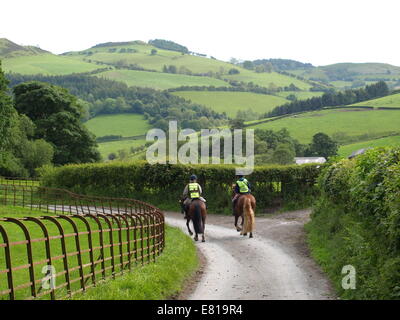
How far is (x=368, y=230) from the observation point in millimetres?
14016

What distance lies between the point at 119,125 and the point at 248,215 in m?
128

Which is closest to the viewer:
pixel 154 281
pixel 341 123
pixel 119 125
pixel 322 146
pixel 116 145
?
pixel 154 281

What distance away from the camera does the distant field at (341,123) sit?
111 metres

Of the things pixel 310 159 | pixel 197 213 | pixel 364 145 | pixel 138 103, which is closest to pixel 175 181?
pixel 197 213

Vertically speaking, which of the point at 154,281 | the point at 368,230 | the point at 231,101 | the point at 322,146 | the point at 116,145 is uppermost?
the point at 231,101

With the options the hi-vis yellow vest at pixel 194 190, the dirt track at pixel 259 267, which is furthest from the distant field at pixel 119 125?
the hi-vis yellow vest at pixel 194 190

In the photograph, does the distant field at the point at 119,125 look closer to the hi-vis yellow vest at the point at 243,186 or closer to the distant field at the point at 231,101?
the distant field at the point at 231,101

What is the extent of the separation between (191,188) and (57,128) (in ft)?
151

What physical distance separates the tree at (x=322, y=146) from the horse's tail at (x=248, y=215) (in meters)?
80.1

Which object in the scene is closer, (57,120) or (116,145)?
(57,120)

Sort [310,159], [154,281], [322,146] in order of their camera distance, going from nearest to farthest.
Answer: [154,281], [310,159], [322,146]

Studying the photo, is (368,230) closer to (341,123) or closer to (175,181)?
(175,181)
